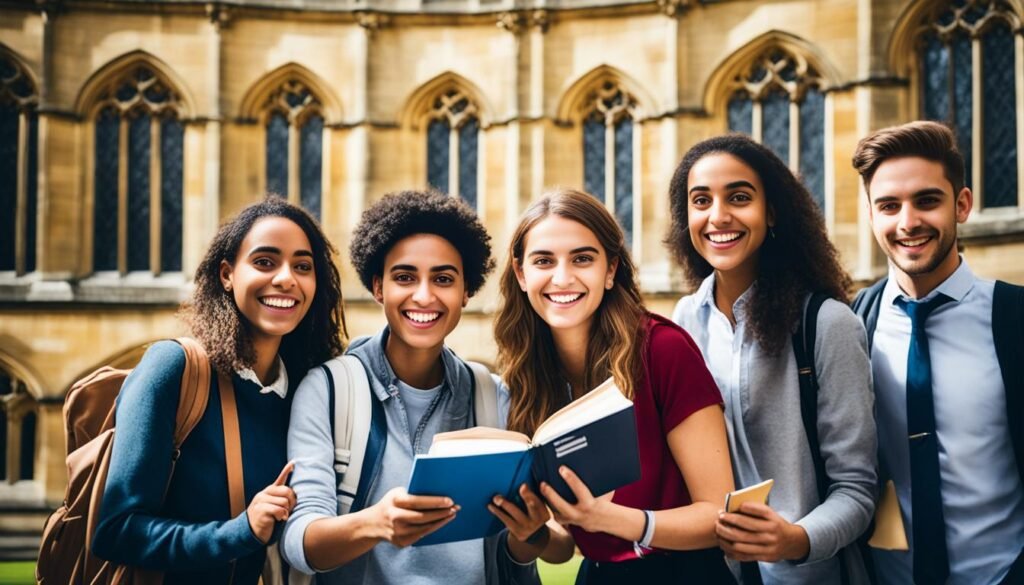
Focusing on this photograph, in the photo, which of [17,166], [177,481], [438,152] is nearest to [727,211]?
[177,481]

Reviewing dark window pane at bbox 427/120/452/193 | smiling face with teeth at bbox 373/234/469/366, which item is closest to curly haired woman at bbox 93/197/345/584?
smiling face with teeth at bbox 373/234/469/366

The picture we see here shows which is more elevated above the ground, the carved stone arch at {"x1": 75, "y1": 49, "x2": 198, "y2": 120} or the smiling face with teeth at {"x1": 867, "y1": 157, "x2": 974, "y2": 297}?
the carved stone arch at {"x1": 75, "y1": 49, "x2": 198, "y2": 120}

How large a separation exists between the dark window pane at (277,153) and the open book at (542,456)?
42.1 feet

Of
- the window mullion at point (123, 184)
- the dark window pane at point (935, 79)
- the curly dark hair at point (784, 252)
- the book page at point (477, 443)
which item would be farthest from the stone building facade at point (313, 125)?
the book page at point (477, 443)

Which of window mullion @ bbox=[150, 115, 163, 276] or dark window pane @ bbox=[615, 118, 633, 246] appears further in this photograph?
window mullion @ bbox=[150, 115, 163, 276]

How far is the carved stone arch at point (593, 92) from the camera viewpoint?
13.7 m

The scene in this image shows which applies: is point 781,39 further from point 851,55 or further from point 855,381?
point 855,381

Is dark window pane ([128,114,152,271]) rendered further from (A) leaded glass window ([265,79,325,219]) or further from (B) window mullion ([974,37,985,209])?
(B) window mullion ([974,37,985,209])

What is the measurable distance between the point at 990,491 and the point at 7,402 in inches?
532

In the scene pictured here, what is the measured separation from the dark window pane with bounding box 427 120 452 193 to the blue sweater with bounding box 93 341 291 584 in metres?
11.8

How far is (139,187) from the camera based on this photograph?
1445 centimetres

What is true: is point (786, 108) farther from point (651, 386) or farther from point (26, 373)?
point (651, 386)

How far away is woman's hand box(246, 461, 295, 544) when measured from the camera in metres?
2.49

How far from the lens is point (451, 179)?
14445mm
